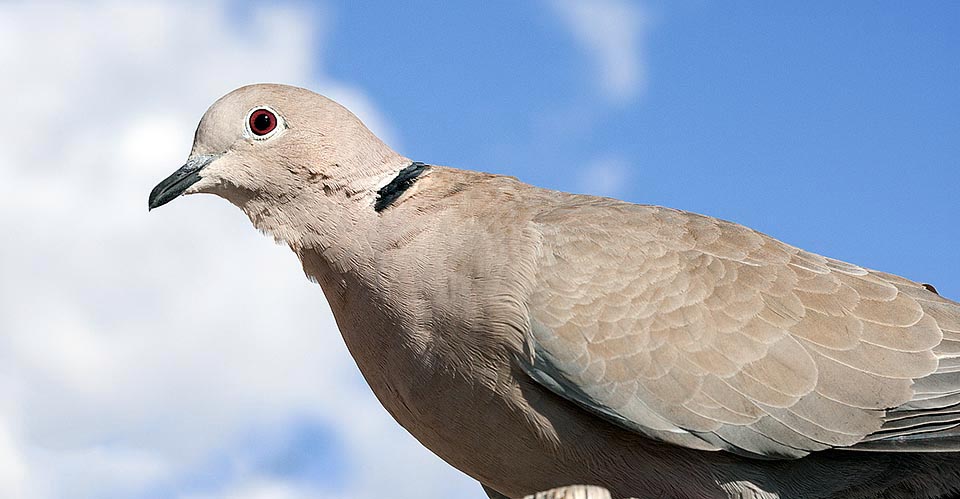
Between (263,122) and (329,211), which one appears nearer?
(329,211)

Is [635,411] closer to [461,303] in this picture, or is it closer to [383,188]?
[461,303]

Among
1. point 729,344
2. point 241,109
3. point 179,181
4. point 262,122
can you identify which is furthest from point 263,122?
point 729,344

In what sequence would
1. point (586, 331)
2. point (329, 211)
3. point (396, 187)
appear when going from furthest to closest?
point (396, 187) < point (329, 211) < point (586, 331)

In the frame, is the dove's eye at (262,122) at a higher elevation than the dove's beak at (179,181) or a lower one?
higher

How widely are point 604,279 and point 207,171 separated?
1.75m

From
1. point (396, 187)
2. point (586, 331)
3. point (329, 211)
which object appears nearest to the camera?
point (586, 331)

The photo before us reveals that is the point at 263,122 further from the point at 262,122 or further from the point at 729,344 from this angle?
→ the point at 729,344

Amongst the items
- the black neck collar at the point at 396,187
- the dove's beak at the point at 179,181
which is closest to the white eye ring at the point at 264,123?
the dove's beak at the point at 179,181

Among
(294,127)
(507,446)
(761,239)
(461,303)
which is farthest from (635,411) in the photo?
(294,127)

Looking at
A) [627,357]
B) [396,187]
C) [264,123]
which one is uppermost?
[264,123]

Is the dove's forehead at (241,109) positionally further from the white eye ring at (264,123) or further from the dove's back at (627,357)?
the dove's back at (627,357)

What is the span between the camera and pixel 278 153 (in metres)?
4.32

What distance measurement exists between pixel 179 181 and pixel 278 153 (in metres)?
0.47

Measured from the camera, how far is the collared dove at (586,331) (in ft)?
13.1
